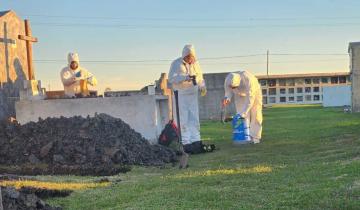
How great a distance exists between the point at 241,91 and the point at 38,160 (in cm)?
627

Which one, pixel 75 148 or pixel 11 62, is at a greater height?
pixel 11 62

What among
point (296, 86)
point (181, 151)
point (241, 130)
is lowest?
point (181, 151)

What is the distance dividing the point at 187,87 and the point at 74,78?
13.4 ft

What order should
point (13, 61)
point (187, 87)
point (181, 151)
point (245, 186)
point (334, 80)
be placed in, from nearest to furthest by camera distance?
1. point (245, 186)
2. point (181, 151)
3. point (187, 87)
4. point (13, 61)
5. point (334, 80)

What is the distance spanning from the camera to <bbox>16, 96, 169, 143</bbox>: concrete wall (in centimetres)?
1551

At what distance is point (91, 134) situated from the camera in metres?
12.7

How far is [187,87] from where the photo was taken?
15.6 metres

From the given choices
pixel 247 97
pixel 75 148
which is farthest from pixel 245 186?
pixel 247 97

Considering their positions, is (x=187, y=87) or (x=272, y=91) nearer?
(x=187, y=87)

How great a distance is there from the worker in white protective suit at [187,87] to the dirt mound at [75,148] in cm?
237

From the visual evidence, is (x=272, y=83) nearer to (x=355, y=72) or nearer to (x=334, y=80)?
(x=334, y=80)

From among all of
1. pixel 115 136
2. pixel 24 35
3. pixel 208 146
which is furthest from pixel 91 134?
pixel 24 35

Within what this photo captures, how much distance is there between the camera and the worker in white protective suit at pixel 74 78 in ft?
56.9

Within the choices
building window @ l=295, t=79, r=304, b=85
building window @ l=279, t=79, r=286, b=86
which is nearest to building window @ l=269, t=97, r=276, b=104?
building window @ l=279, t=79, r=286, b=86
